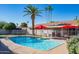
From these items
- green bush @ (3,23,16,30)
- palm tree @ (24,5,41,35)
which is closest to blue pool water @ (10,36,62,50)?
green bush @ (3,23,16,30)

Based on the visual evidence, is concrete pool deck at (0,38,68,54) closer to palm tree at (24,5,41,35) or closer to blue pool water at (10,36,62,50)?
blue pool water at (10,36,62,50)

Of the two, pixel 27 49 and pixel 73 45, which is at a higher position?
pixel 73 45

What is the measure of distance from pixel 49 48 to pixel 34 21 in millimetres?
1329

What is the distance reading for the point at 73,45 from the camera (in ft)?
39.0

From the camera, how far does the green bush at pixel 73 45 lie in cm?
1186

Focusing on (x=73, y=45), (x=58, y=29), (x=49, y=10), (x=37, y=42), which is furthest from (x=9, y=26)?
(x=73, y=45)

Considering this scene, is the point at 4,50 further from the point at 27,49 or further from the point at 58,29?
the point at 58,29

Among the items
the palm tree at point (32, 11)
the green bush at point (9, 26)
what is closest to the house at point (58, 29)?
the palm tree at point (32, 11)

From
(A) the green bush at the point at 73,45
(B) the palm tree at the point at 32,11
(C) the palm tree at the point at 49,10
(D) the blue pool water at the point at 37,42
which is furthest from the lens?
(D) the blue pool water at the point at 37,42

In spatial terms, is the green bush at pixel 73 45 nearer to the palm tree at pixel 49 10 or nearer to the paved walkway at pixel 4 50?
the palm tree at pixel 49 10

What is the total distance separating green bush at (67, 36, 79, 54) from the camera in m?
11.9

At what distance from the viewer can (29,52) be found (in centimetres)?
1262
